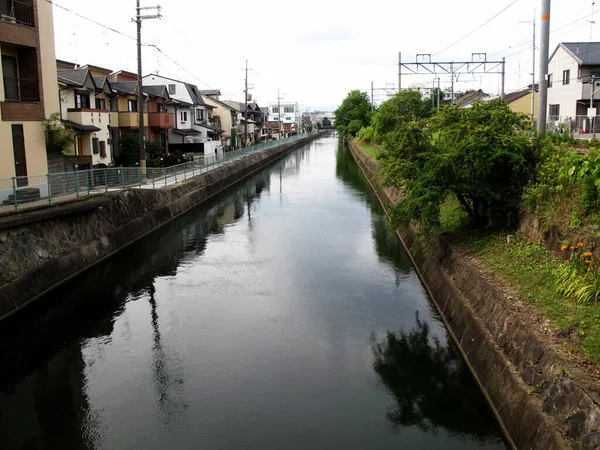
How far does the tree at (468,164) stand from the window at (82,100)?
21.5 metres

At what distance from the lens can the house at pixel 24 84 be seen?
18.8 meters

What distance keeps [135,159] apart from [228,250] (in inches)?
689

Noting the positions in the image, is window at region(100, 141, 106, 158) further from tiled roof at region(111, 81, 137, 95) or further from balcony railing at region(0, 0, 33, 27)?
balcony railing at region(0, 0, 33, 27)

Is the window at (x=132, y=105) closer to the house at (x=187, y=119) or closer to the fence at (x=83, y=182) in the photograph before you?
the house at (x=187, y=119)

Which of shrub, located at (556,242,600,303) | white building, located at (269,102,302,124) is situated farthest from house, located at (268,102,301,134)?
shrub, located at (556,242,600,303)

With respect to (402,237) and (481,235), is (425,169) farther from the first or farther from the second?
(402,237)

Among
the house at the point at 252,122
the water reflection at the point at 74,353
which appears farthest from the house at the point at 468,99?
the house at the point at 252,122

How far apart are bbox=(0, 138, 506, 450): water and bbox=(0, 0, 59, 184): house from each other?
5069 millimetres

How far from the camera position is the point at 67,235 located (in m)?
17.6

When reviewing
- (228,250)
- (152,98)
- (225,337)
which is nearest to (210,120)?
(152,98)

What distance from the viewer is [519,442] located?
821 cm

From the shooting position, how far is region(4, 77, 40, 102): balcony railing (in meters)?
19.7

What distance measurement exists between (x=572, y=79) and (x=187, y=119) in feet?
111

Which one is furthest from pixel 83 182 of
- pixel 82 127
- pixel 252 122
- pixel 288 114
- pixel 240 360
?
pixel 288 114
